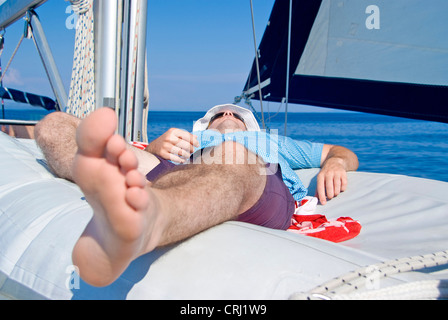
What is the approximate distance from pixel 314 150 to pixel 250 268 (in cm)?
134

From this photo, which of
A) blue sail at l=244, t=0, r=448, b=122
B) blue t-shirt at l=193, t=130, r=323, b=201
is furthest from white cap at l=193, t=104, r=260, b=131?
blue sail at l=244, t=0, r=448, b=122

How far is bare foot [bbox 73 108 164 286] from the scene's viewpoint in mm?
637

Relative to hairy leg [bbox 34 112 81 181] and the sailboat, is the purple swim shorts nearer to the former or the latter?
the sailboat

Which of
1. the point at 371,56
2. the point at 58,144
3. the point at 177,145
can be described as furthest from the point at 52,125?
the point at 371,56

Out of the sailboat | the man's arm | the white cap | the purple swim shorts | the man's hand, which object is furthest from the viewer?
the white cap

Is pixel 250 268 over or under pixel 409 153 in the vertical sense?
over

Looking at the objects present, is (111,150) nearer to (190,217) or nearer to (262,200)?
(190,217)

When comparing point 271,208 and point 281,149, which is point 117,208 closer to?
point 271,208

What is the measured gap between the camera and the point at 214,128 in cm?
207

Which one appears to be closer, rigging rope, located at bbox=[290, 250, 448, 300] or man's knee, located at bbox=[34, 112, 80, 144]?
rigging rope, located at bbox=[290, 250, 448, 300]

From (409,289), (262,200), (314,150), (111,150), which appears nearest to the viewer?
(111,150)

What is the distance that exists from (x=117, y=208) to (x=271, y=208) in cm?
69

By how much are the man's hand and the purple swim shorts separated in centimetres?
8
